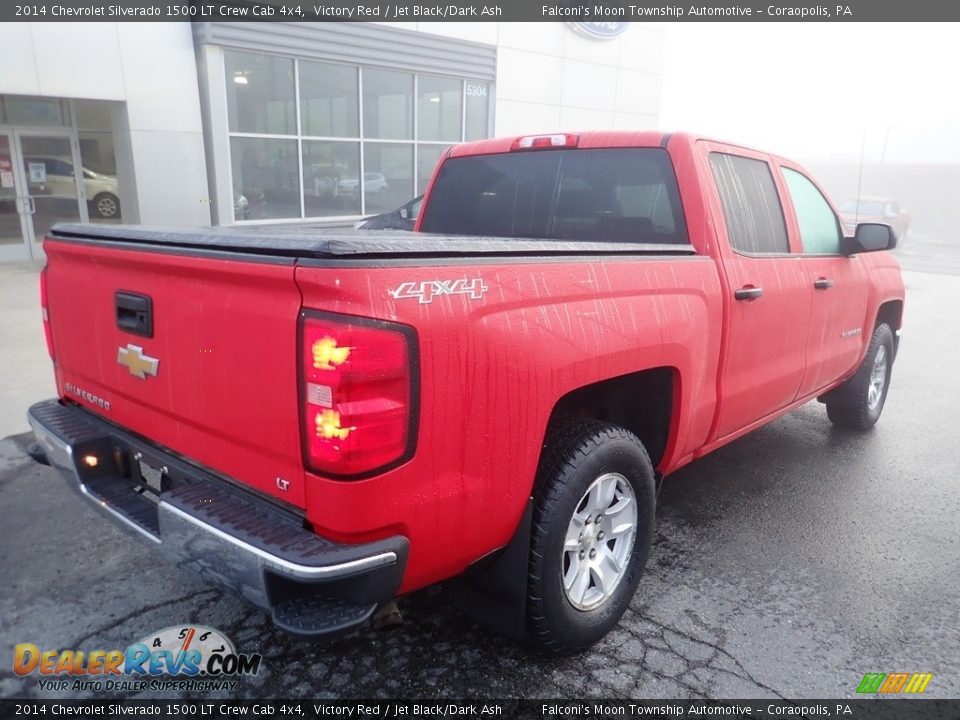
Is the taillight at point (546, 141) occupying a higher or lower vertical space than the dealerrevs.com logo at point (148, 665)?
higher

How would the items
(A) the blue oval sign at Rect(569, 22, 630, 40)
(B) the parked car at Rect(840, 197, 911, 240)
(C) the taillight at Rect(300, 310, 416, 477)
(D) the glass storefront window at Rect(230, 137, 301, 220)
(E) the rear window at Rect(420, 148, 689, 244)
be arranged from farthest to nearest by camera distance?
1. (B) the parked car at Rect(840, 197, 911, 240)
2. (A) the blue oval sign at Rect(569, 22, 630, 40)
3. (D) the glass storefront window at Rect(230, 137, 301, 220)
4. (E) the rear window at Rect(420, 148, 689, 244)
5. (C) the taillight at Rect(300, 310, 416, 477)

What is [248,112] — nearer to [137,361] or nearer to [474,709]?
[137,361]

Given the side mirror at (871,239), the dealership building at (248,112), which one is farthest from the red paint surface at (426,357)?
the dealership building at (248,112)

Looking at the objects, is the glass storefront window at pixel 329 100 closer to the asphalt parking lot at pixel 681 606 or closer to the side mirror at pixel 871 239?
the asphalt parking lot at pixel 681 606

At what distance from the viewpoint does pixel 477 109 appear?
56.7ft

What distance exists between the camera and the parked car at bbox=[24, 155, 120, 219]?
13.2m

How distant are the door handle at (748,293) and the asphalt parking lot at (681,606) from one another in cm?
131

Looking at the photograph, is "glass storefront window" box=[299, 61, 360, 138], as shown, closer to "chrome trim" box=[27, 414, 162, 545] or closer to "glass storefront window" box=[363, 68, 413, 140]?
"glass storefront window" box=[363, 68, 413, 140]

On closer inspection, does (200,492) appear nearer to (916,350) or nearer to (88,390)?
(88,390)

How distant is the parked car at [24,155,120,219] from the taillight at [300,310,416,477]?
45.5 ft

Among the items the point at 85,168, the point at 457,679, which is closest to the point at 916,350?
the point at 457,679

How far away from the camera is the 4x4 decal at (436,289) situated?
1.93 m

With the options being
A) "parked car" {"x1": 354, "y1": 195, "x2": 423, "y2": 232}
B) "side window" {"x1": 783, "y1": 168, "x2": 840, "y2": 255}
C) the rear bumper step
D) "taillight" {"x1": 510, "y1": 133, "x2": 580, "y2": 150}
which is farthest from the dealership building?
the rear bumper step

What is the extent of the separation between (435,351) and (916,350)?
8725mm
